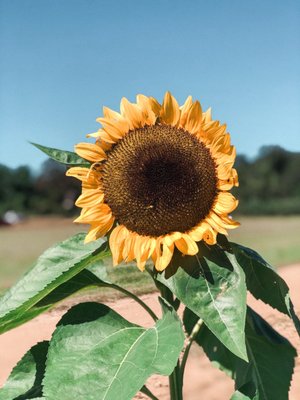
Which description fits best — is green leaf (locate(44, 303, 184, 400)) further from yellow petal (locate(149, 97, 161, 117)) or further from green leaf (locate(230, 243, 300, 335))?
yellow petal (locate(149, 97, 161, 117))

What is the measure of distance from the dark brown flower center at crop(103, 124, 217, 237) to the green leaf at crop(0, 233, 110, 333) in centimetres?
12

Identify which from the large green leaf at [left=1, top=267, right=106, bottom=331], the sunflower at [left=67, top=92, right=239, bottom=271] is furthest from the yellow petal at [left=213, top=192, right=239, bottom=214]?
the large green leaf at [left=1, top=267, right=106, bottom=331]

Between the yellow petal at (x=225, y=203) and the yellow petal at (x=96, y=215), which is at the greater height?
the yellow petal at (x=96, y=215)

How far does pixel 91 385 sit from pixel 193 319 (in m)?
0.55

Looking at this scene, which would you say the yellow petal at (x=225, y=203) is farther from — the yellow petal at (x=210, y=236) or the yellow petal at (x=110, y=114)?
the yellow petal at (x=110, y=114)

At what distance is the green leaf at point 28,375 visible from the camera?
1401 mm

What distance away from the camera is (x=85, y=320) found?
126 centimetres

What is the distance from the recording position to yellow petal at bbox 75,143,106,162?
49.8 inches

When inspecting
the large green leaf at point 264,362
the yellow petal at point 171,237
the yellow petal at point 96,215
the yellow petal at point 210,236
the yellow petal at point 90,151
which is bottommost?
the large green leaf at point 264,362

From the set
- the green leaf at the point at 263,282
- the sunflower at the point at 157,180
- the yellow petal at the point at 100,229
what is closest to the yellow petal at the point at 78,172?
the sunflower at the point at 157,180

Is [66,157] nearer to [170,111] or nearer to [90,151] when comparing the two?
[90,151]

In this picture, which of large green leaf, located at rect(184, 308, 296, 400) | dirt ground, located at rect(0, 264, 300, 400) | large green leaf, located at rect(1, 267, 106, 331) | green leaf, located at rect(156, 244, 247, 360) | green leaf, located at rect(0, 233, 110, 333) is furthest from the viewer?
dirt ground, located at rect(0, 264, 300, 400)

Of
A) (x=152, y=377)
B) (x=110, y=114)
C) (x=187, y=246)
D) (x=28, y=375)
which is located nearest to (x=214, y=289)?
(x=187, y=246)

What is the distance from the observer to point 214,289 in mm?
1142
